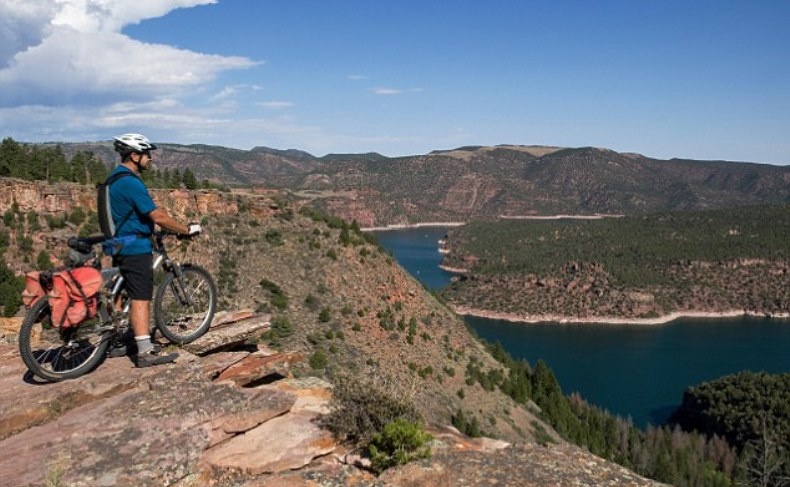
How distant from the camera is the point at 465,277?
192m

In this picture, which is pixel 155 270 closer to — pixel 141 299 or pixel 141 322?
pixel 141 299

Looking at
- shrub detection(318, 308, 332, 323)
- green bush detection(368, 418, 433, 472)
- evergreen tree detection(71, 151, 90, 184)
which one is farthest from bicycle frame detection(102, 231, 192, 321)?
evergreen tree detection(71, 151, 90, 184)

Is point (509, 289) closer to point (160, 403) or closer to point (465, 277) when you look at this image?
point (465, 277)

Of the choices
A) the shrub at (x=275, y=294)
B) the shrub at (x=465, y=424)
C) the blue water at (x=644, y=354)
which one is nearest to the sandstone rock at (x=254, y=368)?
the shrub at (x=465, y=424)

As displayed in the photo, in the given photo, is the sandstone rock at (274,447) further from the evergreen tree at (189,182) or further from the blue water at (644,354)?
the blue water at (644,354)

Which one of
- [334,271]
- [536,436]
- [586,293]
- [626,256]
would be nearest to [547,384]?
[536,436]

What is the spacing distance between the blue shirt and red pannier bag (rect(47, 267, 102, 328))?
0.61 meters

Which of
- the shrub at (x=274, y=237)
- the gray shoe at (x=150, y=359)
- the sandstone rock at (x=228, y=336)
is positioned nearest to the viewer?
the gray shoe at (x=150, y=359)

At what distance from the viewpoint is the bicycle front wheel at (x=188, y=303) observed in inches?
382

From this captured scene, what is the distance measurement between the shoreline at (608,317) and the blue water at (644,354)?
2.50 meters

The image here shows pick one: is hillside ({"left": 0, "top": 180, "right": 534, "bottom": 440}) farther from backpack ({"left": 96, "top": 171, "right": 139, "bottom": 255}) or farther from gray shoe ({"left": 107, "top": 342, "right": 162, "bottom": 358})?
backpack ({"left": 96, "top": 171, "right": 139, "bottom": 255})

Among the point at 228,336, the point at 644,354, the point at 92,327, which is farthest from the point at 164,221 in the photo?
the point at 644,354

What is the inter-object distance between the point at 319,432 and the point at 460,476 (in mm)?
1946

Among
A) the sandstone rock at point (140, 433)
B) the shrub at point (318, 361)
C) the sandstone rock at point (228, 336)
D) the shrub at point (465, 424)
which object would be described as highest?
the sandstone rock at point (228, 336)
